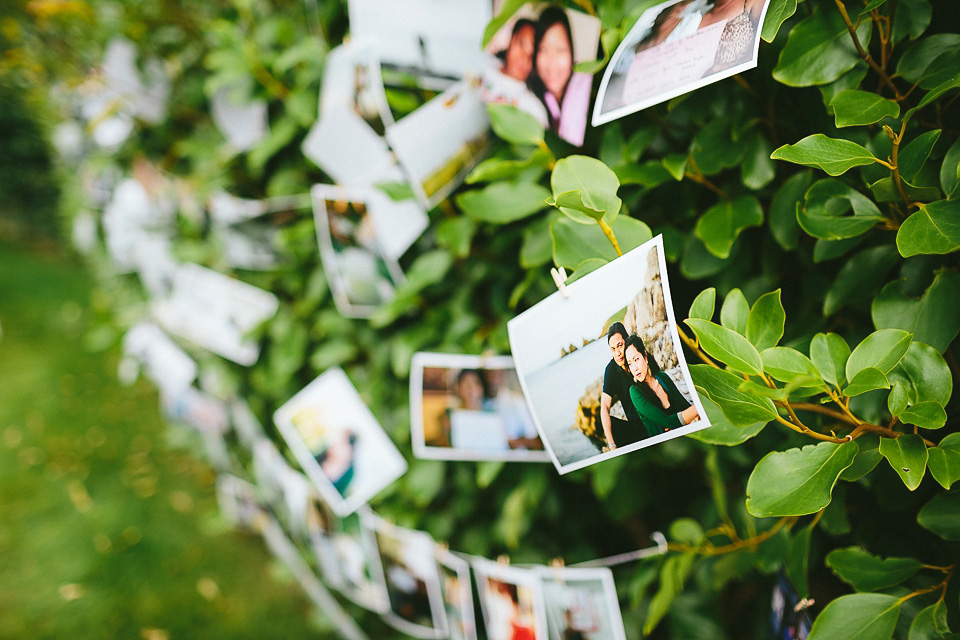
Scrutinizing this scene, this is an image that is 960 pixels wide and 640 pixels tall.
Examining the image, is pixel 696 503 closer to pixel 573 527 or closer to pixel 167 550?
pixel 573 527

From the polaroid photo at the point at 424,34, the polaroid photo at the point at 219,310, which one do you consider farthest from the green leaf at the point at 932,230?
the polaroid photo at the point at 219,310

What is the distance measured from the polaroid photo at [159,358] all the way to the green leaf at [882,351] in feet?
5.32

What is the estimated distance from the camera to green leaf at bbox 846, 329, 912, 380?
427mm

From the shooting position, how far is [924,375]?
0.46 metres

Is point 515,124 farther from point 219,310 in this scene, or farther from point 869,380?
point 219,310

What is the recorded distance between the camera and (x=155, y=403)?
9.03 feet

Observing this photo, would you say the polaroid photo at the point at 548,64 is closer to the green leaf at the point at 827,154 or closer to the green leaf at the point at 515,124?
the green leaf at the point at 515,124

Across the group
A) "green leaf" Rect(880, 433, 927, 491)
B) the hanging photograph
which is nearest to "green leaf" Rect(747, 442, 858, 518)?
"green leaf" Rect(880, 433, 927, 491)

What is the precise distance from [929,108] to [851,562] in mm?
454

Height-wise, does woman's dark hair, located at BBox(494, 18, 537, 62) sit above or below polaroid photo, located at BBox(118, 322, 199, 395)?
above

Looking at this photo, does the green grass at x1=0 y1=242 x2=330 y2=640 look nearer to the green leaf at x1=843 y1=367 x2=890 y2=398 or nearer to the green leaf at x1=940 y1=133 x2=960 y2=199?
the green leaf at x1=843 y1=367 x2=890 y2=398

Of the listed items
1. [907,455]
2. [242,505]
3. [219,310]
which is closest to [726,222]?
[907,455]

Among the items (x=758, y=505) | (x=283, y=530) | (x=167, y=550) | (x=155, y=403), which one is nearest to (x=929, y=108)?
(x=758, y=505)

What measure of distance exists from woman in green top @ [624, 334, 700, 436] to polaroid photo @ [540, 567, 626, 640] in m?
0.41
